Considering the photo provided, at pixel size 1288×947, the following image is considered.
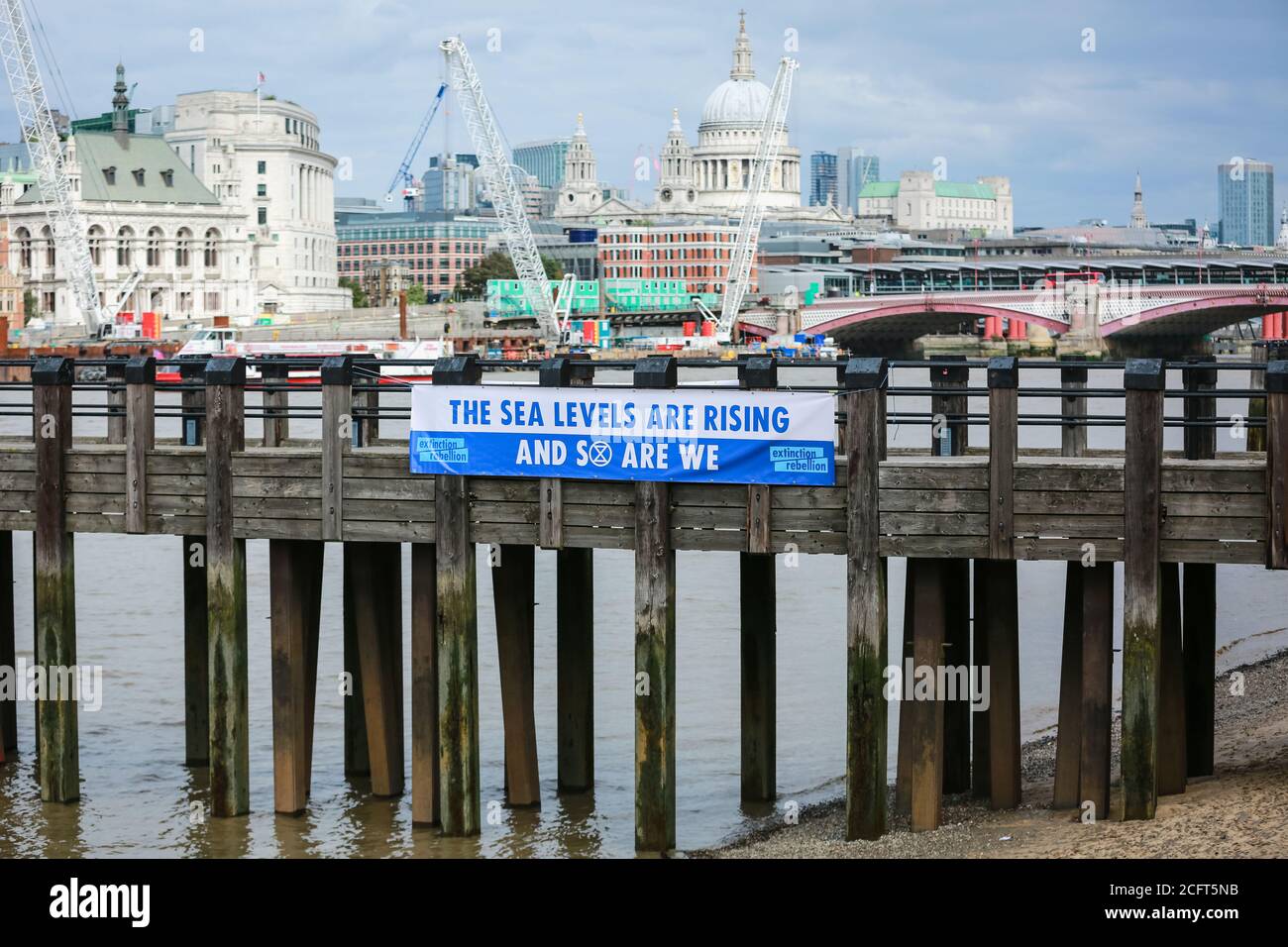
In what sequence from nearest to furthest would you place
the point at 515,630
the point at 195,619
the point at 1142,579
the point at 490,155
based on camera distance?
the point at 1142,579 < the point at 515,630 < the point at 195,619 < the point at 490,155

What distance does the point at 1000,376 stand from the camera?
50.9 ft

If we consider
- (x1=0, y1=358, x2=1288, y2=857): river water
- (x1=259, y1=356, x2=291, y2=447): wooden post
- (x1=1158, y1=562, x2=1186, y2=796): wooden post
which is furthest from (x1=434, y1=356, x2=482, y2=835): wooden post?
(x1=1158, y1=562, x2=1186, y2=796): wooden post

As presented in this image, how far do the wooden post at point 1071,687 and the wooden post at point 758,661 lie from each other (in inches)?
99.7

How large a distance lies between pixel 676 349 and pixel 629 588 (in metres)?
133

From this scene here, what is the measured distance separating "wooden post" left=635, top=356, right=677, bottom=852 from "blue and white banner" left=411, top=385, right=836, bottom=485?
0.59ft

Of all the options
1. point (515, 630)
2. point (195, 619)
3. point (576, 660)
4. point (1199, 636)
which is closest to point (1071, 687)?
point (1199, 636)

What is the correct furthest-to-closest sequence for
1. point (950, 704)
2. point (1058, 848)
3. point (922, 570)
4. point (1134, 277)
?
point (1134, 277) < point (950, 704) < point (922, 570) < point (1058, 848)

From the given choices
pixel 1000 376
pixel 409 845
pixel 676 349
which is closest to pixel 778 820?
pixel 409 845

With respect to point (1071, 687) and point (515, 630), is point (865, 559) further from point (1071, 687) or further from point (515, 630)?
point (515, 630)

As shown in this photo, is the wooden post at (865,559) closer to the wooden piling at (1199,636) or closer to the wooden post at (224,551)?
the wooden piling at (1199,636)

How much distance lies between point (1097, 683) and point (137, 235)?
17079cm

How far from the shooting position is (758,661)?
19.0 m

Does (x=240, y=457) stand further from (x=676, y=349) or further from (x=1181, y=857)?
(x=676, y=349)

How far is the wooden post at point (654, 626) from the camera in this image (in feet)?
52.9
